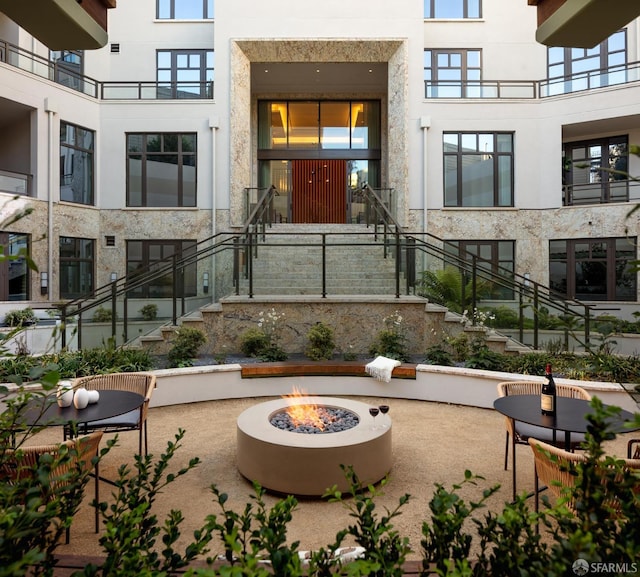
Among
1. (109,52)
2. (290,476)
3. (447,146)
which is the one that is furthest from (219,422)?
(109,52)

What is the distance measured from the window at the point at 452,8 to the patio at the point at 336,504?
13.5m

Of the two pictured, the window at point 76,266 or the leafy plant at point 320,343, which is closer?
the leafy plant at point 320,343

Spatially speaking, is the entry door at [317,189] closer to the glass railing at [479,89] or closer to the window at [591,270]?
the glass railing at [479,89]

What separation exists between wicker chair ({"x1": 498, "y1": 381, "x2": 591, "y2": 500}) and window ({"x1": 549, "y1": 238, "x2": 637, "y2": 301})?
921cm

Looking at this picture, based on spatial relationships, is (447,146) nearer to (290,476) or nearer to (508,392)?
(508,392)

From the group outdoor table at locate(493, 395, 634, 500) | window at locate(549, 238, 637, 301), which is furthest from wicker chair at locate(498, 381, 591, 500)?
window at locate(549, 238, 637, 301)

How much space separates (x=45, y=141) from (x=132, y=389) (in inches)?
385

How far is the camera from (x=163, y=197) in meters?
13.3

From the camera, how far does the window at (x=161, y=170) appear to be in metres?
13.2

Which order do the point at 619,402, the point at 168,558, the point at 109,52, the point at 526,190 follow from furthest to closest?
the point at 109,52, the point at 526,190, the point at 619,402, the point at 168,558

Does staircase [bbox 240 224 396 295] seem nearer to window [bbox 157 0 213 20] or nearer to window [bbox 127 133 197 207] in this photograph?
window [bbox 127 133 197 207]

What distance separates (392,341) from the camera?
7.61m

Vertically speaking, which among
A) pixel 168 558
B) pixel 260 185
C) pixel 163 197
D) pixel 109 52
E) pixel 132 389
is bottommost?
pixel 132 389

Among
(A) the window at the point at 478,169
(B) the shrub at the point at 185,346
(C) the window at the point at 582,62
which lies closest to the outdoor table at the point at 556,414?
(B) the shrub at the point at 185,346
